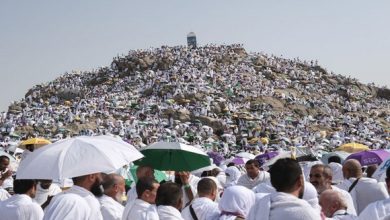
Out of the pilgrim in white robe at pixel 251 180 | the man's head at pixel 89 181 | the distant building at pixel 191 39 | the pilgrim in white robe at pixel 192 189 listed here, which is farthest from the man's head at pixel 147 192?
the distant building at pixel 191 39

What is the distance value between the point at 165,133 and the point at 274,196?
127 feet

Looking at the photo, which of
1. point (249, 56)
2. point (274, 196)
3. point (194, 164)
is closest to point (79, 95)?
point (249, 56)

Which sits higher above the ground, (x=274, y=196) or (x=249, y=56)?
(x=274, y=196)

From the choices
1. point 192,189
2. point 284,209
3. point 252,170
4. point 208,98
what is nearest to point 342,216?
point 284,209

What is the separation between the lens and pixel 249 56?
73.8 m

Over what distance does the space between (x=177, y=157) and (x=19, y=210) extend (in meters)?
3.22

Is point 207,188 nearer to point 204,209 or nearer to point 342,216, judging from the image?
point 204,209

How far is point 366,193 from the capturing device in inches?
295

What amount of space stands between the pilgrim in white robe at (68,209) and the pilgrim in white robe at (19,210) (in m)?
1.22

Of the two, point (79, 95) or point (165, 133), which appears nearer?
point (165, 133)

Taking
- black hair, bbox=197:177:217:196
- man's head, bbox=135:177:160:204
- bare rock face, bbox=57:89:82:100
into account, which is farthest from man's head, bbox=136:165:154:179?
bare rock face, bbox=57:89:82:100

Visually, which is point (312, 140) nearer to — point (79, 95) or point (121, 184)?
point (79, 95)

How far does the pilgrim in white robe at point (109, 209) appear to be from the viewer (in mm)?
5781

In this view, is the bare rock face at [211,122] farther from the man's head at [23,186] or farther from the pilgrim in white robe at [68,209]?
the pilgrim in white robe at [68,209]
